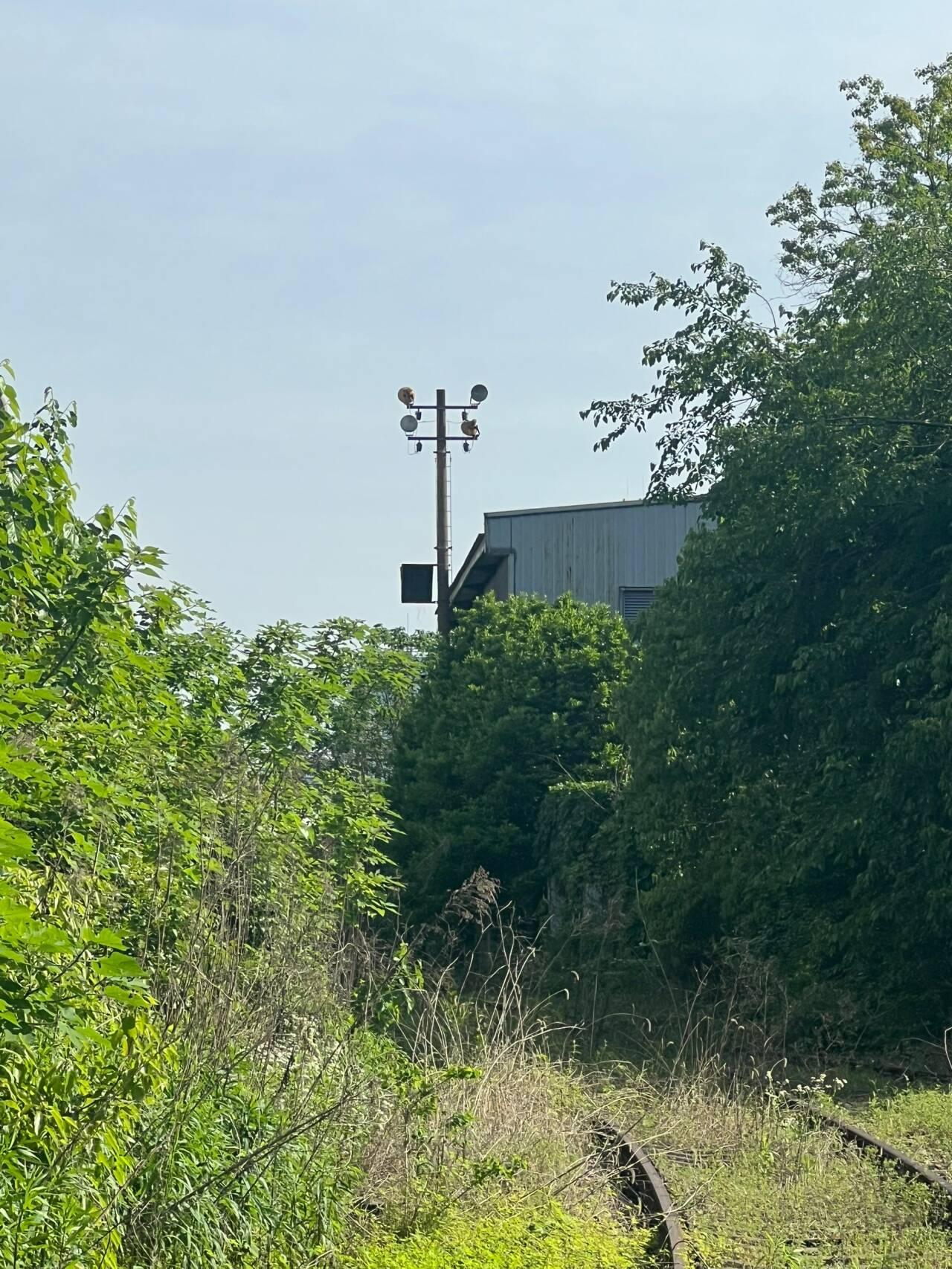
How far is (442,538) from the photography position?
3666cm

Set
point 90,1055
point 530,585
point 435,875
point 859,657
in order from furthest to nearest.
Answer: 1. point 530,585
2. point 435,875
3. point 859,657
4. point 90,1055

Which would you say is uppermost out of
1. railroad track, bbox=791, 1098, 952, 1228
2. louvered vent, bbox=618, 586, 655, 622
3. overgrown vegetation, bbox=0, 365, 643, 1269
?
louvered vent, bbox=618, 586, 655, 622

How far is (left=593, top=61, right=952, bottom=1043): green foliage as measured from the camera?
60.0ft

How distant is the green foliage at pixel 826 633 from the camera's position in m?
18.3

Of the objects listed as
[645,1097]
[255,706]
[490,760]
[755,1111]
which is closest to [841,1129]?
[755,1111]

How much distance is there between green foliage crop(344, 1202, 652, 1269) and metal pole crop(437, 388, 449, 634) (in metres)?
27.9

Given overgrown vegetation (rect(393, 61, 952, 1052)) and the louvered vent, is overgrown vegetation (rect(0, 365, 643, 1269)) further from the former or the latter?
the louvered vent

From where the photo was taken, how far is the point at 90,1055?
20.6 ft

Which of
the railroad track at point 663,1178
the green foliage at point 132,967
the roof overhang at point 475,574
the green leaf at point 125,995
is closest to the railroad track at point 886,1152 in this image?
the railroad track at point 663,1178

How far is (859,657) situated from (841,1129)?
27.3 feet

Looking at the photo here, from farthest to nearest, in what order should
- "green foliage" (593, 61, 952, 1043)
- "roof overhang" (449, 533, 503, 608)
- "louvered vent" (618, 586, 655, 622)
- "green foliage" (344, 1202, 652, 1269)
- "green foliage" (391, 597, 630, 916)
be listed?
"roof overhang" (449, 533, 503, 608)
"louvered vent" (618, 586, 655, 622)
"green foliage" (391, 597, 630, 916)
"green foliage" (593, 61, 952, 1043)
"green foliage" (344, 1202, 652, 1269)

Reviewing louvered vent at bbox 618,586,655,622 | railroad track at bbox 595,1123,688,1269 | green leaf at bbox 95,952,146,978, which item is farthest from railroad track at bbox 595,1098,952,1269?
louvered vent at bbox 618,586,655,622

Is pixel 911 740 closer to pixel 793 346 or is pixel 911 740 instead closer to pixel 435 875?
pixel 793 346

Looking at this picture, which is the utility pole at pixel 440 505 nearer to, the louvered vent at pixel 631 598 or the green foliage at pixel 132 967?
the louvered vent at pixel 631 598
